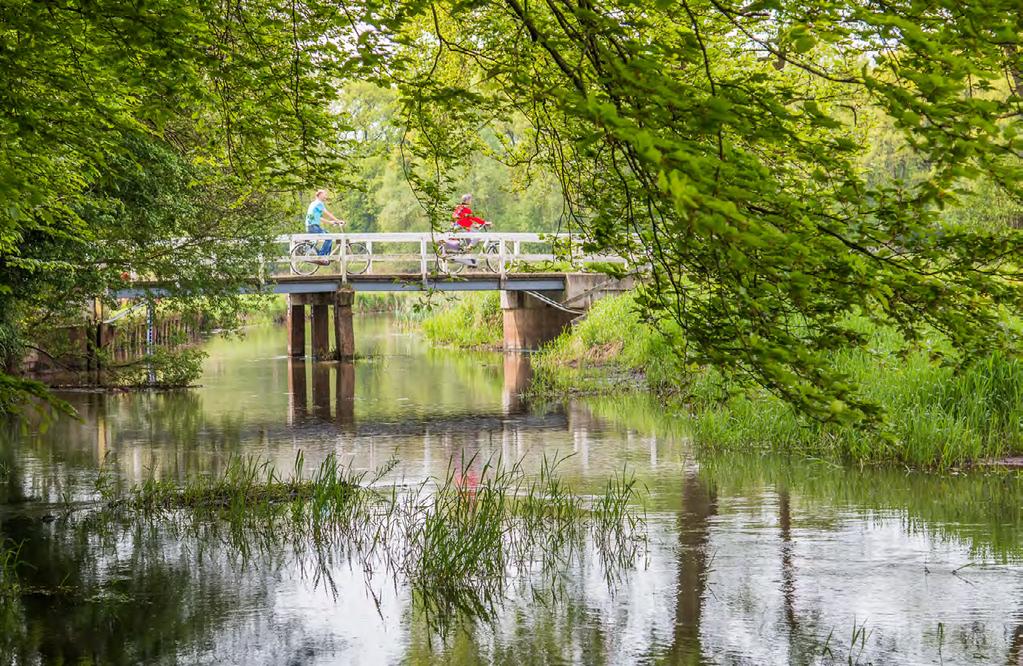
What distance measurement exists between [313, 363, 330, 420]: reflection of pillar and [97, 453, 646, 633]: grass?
5869 mm

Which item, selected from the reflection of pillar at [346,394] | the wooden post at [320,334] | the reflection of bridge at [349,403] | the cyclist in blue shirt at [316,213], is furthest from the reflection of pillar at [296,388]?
the cyclist in blue shirt at [316,213]

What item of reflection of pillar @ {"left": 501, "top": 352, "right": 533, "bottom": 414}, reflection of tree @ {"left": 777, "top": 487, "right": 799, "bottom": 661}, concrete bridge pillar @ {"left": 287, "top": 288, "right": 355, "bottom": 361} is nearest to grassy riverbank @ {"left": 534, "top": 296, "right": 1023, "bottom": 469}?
reflection of tree @ {"left": 777, "top": 487, "right": 799, "bottom": 661}

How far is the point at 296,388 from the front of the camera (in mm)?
20094

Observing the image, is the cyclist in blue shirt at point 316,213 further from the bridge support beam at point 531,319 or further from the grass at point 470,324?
the grass at point 470,324

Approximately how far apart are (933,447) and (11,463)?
30.6 ft

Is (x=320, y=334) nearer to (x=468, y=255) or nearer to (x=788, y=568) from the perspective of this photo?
(x=468, y=255)

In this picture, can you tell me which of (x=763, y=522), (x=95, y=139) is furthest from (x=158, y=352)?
(x=763, y=522)

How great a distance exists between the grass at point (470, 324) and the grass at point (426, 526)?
1767 centimetres

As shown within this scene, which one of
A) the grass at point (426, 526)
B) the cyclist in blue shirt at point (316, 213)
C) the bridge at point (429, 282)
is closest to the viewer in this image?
the grass at point (426, 526)

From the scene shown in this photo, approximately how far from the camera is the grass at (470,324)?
28.8 m

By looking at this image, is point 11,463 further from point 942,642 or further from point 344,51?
point 942,642

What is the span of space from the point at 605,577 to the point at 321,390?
12346 mm

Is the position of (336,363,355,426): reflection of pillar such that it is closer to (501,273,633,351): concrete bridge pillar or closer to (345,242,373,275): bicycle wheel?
(345,242,373,275): bicycle wheel

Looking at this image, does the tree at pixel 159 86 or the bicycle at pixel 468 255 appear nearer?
the tree at pixel 159 86
